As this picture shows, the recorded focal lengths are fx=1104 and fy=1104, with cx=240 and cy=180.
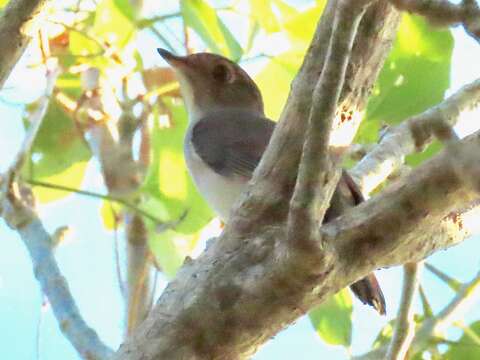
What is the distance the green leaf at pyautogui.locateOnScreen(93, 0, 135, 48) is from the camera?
2370 millimetres

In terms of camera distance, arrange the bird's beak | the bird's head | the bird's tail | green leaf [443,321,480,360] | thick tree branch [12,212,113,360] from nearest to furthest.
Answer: thick tree branch [12,212,113,360] → green leaf [443,321,480,360] → the bird's tail → the bird's beak → the bird's head

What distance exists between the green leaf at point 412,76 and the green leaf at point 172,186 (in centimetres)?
45

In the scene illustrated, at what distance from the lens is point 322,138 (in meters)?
1.24

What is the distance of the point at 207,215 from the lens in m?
2.62

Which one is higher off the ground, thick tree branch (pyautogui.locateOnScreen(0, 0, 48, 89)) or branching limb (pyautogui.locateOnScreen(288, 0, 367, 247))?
thick tree branch (pyautogui.locateOnScreen(0, 0, 48, 89))

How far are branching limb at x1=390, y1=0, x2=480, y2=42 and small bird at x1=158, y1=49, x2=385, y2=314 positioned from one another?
976mm

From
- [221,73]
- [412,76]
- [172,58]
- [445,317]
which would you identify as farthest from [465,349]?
[221,73]

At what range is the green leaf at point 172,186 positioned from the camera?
242cm

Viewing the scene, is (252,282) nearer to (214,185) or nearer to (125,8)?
(125,8)

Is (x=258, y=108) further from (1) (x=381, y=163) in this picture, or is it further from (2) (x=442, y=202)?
(2) (x=442, y=202)

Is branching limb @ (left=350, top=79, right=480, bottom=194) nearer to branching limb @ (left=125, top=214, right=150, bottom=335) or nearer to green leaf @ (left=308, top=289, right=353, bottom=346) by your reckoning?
green leaf @ (left=308, top=289, right=353, bottom=346)

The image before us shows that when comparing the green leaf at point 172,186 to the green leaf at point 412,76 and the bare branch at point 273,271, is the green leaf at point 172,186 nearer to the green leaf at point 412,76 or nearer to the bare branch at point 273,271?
Answer: the green leaf at point 412,76

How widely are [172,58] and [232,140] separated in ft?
1.04

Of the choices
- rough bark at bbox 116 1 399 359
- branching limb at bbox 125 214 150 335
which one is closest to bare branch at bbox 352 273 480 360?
rough bark at bbox 116 1 399 359
